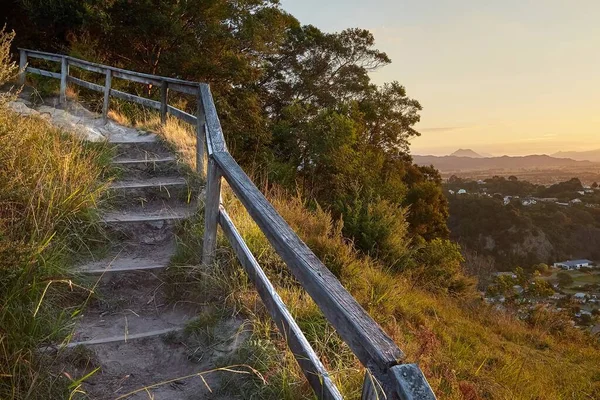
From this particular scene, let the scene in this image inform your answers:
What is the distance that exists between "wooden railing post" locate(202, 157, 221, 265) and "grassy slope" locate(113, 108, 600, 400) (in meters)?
0.11

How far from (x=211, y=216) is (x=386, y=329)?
2007mm

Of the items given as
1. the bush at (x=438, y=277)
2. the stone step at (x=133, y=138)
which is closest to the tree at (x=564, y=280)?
the bush at (x=438, y=277)

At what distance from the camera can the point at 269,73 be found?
926 inches

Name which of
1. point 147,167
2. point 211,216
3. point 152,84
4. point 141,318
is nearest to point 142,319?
point 141,318

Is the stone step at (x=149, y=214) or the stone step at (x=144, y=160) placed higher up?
the stone step at (x=144, y=160)

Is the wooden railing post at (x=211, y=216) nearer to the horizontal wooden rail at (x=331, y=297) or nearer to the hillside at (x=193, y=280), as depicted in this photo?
the hillside at (x=193, y=280)

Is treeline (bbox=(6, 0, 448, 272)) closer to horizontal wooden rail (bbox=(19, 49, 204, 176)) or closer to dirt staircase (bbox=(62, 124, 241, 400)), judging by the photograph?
horizontal wooden rail (bbox=(19, 49, 204, 176))

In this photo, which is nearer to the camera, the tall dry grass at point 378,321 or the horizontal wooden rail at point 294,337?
the horizontal wooden rail at point 294,337

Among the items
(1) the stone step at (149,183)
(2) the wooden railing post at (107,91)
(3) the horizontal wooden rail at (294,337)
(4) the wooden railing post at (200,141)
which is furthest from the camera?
(2) the wooden railing post at (107,91)

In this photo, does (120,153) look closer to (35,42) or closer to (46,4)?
(46,4)

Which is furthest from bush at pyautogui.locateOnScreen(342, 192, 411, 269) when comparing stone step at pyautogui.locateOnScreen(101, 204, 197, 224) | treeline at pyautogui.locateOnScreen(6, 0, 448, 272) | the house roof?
the house roof

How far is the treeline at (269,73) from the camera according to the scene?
13.3 meters

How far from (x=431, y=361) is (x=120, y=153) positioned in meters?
4.67

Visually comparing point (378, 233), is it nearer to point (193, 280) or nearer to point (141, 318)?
point (193, 280)
